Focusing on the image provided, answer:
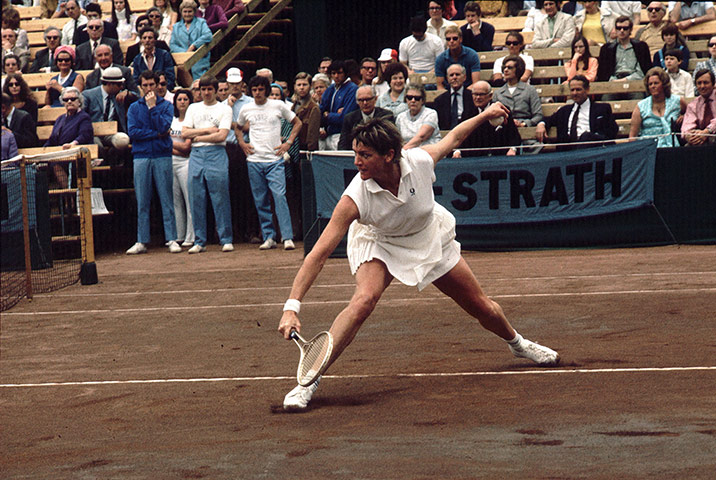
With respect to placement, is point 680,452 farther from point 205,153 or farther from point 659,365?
point 205,153

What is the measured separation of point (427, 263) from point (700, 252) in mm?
7501

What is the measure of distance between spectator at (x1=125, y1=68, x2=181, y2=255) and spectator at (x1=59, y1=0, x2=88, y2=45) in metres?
4.28

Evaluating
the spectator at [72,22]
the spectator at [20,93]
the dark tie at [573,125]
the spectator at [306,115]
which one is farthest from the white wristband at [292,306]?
the spectator at [72,22]

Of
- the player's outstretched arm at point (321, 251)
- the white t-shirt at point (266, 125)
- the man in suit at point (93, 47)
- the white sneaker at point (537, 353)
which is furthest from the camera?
the man in suit at point (93, 47)

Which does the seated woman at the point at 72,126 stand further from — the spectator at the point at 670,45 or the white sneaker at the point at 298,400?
the white sneaker at the point at 298,400

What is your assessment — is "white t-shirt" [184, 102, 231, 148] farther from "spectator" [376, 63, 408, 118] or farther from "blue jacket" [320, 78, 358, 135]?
"spectator" [376, 63, 408, 118]

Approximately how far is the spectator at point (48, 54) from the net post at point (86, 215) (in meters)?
6.70

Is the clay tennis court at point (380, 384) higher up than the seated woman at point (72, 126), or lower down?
lower down

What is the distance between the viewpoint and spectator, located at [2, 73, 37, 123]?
16.6m

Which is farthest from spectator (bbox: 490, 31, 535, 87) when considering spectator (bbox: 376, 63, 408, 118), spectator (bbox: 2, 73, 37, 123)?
spectator (bbox: 2, 73, 37, 123)

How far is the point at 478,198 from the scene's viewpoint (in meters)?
13.7

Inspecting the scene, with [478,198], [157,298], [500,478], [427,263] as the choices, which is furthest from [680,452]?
[478,198]

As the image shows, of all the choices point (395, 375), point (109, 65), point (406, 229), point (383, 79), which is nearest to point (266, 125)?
point (383, 79)

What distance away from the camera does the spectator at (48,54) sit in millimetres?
18797
